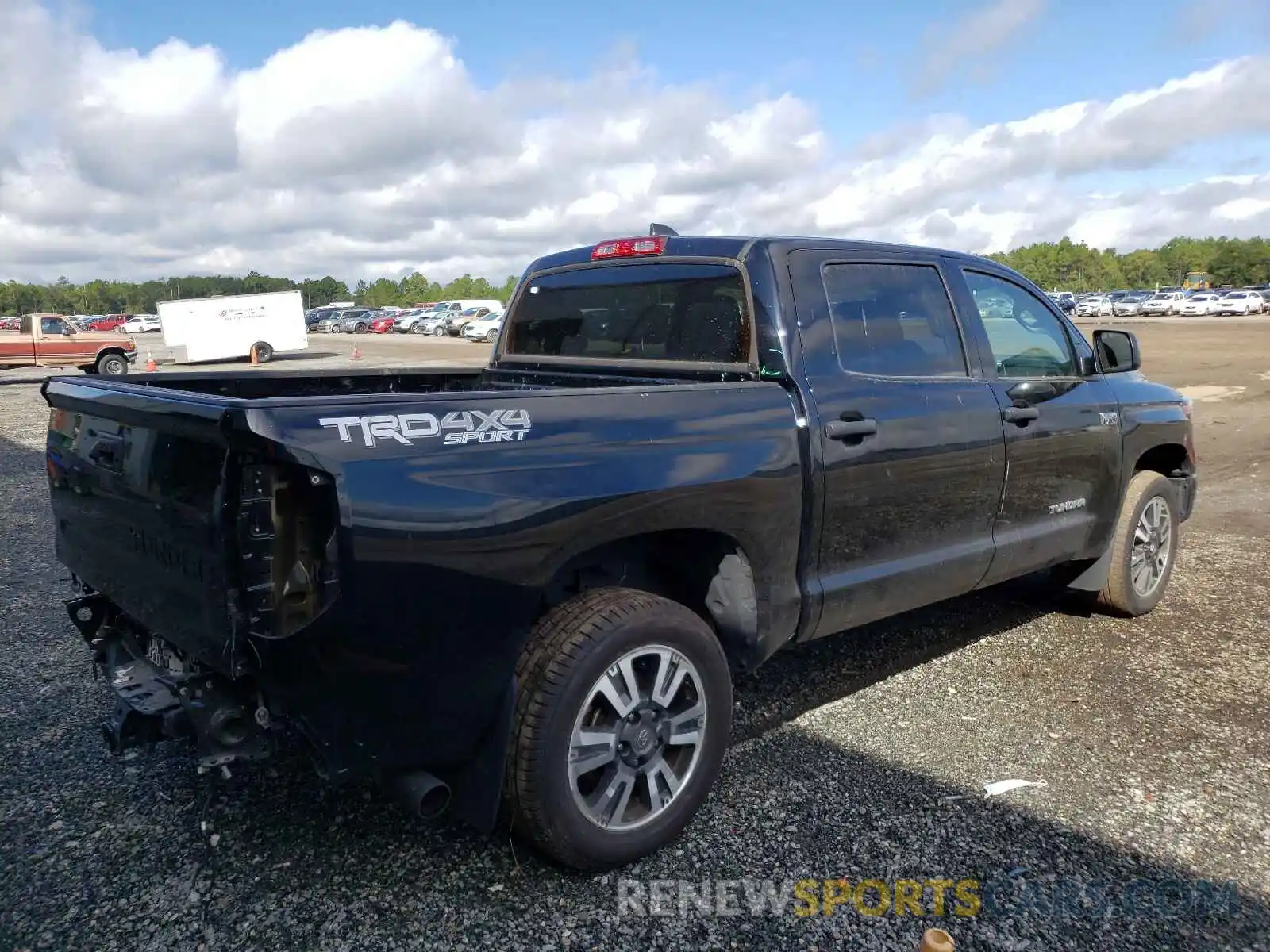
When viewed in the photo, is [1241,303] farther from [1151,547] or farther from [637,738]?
[637,738]

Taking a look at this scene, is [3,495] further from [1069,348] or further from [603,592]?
[1069,348]

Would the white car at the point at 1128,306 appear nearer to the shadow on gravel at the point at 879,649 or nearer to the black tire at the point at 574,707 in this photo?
the shadow on gravel at the point at 879,649

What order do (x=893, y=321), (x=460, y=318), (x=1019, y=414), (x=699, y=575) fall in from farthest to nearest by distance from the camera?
(x=460, y=318)
(x=1019, y=414)
(x=893, y=321)
(x=699, y=575)

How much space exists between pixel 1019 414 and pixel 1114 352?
1.15 metres

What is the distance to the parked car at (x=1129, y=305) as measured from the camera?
6062 centimetres

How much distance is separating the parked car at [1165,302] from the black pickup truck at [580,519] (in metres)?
62.2

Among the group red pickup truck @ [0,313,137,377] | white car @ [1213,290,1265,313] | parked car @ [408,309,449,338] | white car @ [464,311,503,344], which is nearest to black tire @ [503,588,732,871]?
red pickup truck @ [0,313,137,377]

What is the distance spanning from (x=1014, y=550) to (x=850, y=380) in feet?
4.29

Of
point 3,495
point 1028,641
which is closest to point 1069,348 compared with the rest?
point 1028,641

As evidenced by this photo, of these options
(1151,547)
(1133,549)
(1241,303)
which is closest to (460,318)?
(1241,303)

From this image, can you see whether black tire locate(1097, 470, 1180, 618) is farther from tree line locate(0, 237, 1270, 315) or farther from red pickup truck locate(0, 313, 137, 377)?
tree line locate(0, 237, 1270, 315)

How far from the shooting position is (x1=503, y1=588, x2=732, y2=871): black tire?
9.18 ft

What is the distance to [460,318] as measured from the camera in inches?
2247

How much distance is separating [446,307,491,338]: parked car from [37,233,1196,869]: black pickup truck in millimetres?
50331
